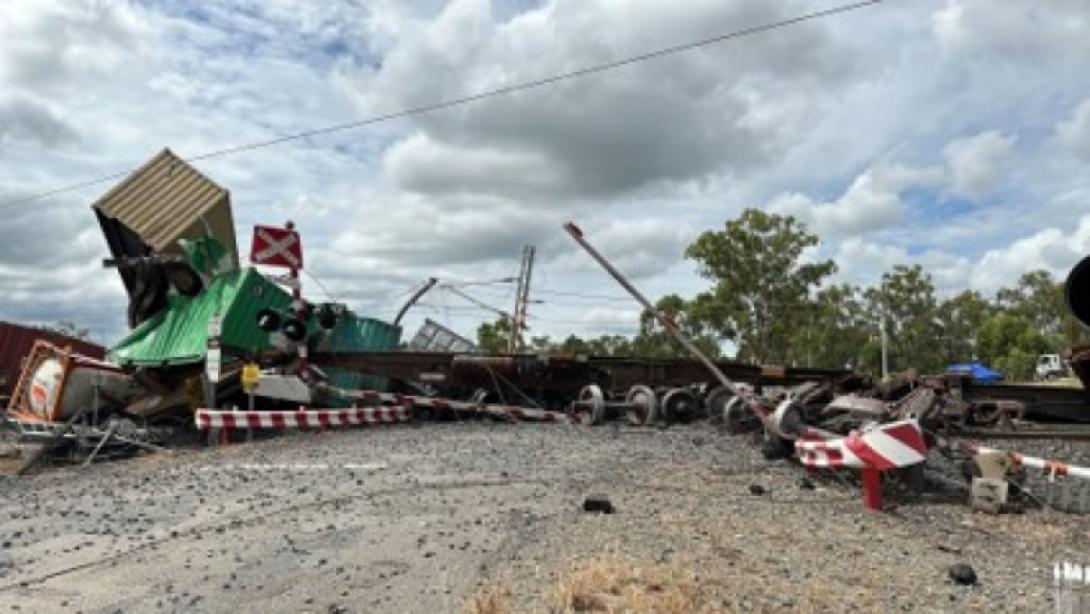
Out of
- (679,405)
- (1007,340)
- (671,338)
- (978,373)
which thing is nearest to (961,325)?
(1007,340)

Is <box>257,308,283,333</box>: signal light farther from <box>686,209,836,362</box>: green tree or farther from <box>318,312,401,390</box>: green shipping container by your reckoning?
<box>686,209,836,362</box>: green tree

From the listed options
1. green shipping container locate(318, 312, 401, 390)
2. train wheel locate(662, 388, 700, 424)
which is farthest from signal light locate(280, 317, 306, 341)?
train wheel locate(662, 388, 700, 424)

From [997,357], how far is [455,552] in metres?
65.8

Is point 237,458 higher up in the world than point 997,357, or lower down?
lower down

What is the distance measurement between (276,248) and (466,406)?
387 centimetres

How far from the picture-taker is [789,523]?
6.93 metres

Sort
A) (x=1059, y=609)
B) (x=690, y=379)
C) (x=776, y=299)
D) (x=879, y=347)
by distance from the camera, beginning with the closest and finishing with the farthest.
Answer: (x=1059, y=609), (x=690, y=379), (x=776, y=299), (x=879, y=347)

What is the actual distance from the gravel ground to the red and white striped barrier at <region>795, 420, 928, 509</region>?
254 mm

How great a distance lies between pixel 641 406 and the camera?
15062mm

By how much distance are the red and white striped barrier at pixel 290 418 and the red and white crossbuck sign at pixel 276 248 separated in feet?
7.15

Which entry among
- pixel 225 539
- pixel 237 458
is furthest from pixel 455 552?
pixel 237 458

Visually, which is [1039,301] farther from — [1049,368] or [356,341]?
[356,341]

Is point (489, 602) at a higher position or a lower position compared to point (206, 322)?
lower

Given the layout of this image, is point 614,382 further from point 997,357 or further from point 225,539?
point 997,357
